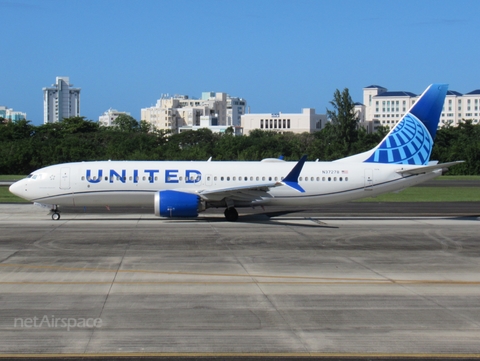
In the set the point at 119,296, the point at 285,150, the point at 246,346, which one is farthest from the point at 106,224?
the point at 285,150

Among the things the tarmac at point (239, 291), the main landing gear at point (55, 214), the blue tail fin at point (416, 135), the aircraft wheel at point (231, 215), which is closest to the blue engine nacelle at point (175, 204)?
the tarmac at point (239, 291)

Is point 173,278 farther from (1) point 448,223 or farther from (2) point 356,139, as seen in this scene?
(2) point 356,139

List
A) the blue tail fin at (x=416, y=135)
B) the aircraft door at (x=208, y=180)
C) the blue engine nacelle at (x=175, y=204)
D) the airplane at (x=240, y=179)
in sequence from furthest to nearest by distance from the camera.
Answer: the blue tail fin at (x=416, y=135)
the aircraft door at (x=208, y=180)
the airplane at (x=240, y=179)
the blue engine nacelle at (x=175, y=204)

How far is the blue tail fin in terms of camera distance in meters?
34.6

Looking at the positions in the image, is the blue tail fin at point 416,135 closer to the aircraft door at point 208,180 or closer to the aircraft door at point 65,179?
the aircraft door at point 208,180

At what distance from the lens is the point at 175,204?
3069 centimetres

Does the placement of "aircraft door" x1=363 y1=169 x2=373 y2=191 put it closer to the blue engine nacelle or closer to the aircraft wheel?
the aircraft wheel

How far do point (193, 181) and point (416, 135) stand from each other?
496 inches

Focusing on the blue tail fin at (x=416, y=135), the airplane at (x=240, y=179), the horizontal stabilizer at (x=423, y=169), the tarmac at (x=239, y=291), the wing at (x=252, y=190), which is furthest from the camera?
the blue tail fin at (x=416, y=135)

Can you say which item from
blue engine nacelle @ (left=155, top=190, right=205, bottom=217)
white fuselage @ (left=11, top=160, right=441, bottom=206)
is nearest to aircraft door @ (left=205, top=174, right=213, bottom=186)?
white fuselage @ (left=11, top=160, right=441, bottom=206)

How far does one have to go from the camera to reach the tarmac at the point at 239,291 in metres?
11.3

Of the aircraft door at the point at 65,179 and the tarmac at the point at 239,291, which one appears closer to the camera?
the tarmac at the point at 239,291

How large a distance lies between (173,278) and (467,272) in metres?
8.72

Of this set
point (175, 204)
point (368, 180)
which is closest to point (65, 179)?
point (175, 204)
